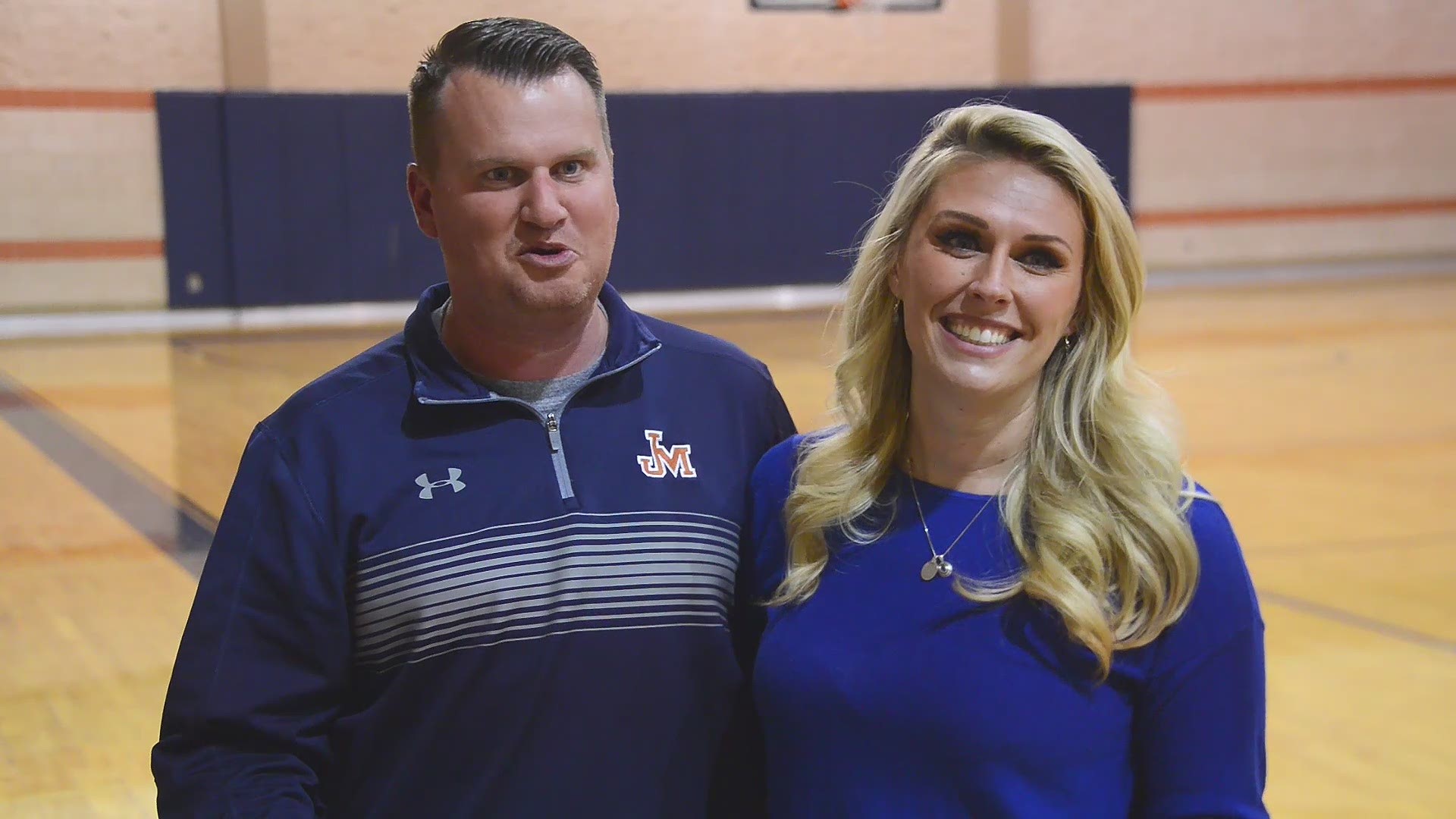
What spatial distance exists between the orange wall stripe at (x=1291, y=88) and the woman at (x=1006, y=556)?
575 inches

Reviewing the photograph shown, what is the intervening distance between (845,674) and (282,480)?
67 centimetres

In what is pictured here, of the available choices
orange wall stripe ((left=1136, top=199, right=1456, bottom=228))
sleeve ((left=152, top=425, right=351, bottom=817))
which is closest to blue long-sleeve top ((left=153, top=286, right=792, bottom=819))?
sleeve ((left=152, top=425, right=351, bottom=817))

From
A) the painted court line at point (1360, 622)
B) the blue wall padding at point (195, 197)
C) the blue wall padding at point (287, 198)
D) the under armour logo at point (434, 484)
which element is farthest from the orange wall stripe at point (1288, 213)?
the under armour logo at point (434, 484)

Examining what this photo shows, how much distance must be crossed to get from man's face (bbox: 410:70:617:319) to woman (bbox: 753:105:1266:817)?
37cm

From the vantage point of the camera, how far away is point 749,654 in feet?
6.49

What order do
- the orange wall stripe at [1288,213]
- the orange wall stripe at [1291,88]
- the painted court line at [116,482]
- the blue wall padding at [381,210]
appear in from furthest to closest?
1. the orange wall stripe at [1288,213]
2. the orange wall stripe at [1291,88]
3. the blue wall padding at [381,210]
4. the painted court line at [116,482]

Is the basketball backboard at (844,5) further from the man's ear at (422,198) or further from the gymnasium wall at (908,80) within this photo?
the man's ear at (422,198)

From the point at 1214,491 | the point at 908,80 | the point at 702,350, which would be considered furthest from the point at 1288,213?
the point at 702,350

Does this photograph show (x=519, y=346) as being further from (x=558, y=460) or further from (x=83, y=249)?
(x=83, y=249)

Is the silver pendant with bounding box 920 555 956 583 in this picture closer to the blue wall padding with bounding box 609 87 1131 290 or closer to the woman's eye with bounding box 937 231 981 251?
the woman's eye with bounding box 937 231 981 251

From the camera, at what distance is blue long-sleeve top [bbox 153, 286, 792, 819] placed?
5.73 ft

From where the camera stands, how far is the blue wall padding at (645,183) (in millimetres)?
13281

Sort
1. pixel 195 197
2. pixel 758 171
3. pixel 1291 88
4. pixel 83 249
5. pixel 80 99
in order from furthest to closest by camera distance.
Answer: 1. pixel 1291 88
2. pixel 758 171
3. pixel 195 197
4. pixel 83 249
5. pixel 80 99

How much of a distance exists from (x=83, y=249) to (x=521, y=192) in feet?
40.8
